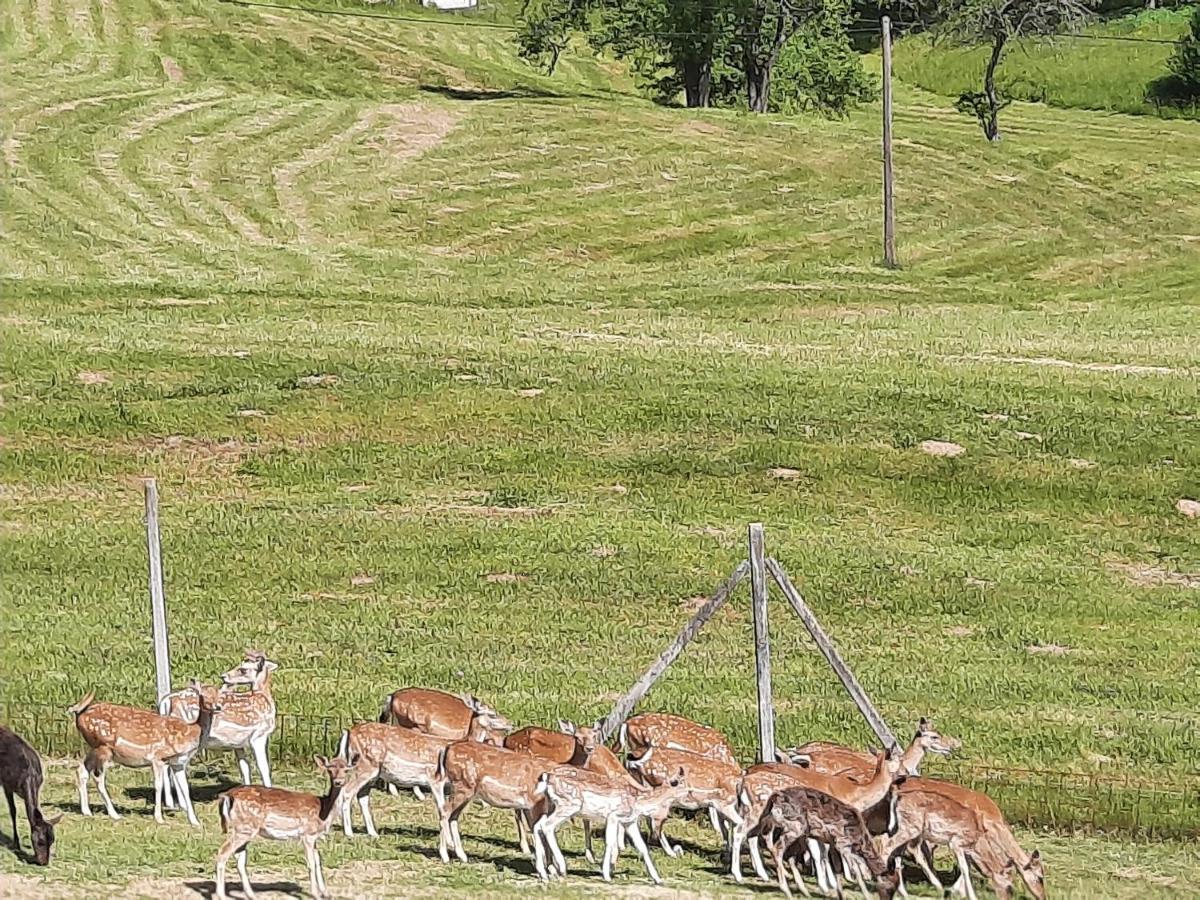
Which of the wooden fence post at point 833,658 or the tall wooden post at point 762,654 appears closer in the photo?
the wooden fence post at point 833,658

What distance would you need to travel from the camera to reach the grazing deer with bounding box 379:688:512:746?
40.4 ft

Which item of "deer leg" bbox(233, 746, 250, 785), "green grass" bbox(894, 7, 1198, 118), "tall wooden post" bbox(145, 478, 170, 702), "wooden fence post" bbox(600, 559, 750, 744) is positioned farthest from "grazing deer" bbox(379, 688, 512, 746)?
"green grass" bbox(894, 7, 1198, 118)

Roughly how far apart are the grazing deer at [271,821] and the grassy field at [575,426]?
0.61 meters

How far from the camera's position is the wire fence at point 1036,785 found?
1296 cm

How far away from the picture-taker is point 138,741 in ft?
37.4

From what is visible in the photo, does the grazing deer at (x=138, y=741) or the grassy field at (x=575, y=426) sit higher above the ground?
the grazing deer at (x=138, y=741)

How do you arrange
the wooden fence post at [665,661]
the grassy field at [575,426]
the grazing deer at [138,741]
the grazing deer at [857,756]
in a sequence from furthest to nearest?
the grassy field at [575,426] < the wooden fence post at [665,661] < the grazing deer at [857,756] < the grazing deer at [138,741]

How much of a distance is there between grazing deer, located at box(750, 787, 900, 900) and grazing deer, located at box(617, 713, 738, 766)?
50.1 inches

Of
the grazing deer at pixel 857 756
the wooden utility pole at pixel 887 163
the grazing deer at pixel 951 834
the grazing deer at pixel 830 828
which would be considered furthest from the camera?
the wooden utility pole at pixel 887 163

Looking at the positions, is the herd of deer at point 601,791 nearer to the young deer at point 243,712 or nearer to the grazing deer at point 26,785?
the young deer at point 243,712

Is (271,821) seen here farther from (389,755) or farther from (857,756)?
(857,756)

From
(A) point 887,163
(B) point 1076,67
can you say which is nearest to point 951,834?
(A) point 887,163

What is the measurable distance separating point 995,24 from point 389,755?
5537 cm

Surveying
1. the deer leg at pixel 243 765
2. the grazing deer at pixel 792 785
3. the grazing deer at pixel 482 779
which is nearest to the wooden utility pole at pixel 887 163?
the deer leg at pixel 243 765
